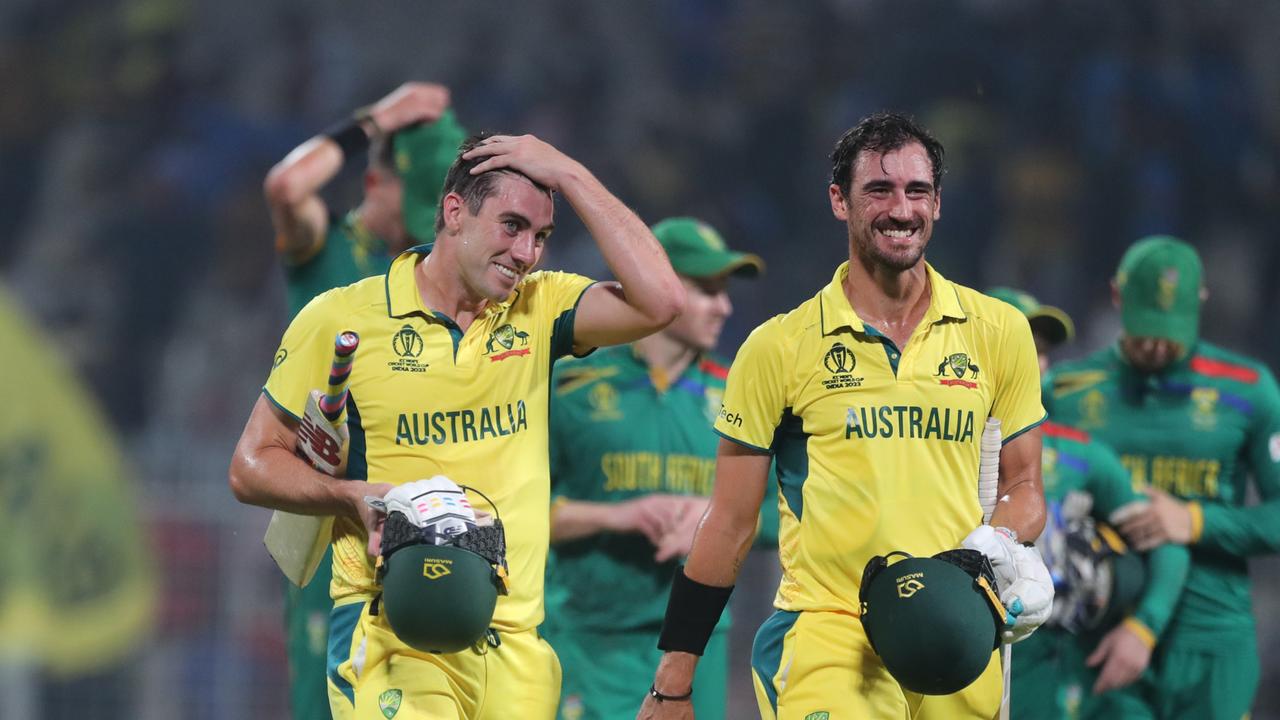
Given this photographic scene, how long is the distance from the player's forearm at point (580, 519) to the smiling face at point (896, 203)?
2.02 m

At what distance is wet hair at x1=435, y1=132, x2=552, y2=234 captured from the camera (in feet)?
12.7

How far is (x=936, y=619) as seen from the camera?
339 cm

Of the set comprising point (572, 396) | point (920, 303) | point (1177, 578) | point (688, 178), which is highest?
point (688, 178)

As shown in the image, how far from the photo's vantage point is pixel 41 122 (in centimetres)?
1298

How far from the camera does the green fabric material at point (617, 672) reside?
5695 millimetres

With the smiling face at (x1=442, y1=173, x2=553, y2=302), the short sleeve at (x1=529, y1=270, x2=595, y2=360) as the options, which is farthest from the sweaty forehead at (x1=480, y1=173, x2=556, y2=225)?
the short sleeve at (x1=529, y1=270, x2=595, y2=360)

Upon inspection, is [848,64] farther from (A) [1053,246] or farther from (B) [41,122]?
(B) [41,122]

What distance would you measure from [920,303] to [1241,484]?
3.12 m

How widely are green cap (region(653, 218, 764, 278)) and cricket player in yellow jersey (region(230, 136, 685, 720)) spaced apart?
1894 millimetres

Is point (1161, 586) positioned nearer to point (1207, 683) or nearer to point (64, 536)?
point (1207, 683)

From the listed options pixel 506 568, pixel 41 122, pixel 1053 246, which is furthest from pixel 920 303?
pixel 41 122

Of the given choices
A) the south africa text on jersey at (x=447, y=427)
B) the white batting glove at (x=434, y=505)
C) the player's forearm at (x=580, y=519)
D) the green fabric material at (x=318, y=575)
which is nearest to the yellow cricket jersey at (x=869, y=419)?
the south africa text on jersey at (x=447, y=427)

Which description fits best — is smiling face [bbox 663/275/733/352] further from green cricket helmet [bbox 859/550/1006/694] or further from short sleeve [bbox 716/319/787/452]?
green cricket helmet [bbox 859/550/1006/694]

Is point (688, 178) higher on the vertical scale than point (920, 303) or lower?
higher
